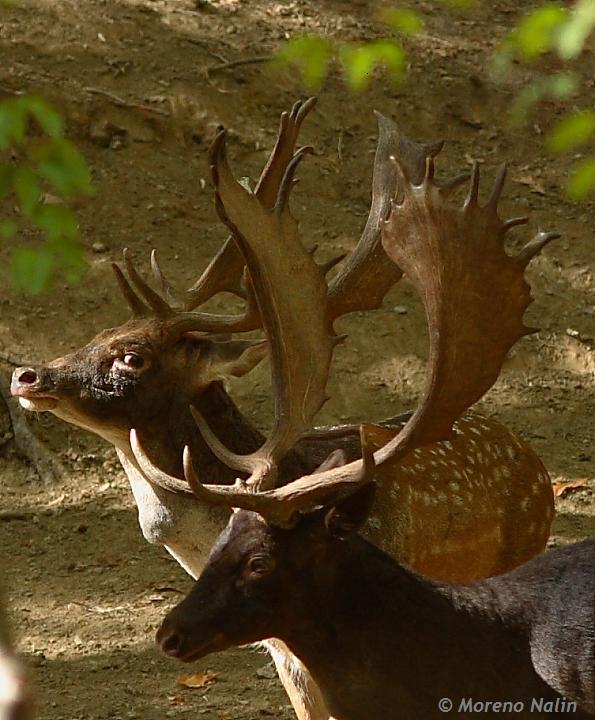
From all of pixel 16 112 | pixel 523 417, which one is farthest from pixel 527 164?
pixel 16 112

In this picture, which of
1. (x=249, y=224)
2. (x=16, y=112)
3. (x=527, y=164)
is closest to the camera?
(x=16, y=112)

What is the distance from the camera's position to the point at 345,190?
377 inches

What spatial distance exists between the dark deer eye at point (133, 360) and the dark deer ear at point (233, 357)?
240 millimetres

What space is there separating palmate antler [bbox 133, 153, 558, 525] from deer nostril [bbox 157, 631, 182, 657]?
0.43 metres

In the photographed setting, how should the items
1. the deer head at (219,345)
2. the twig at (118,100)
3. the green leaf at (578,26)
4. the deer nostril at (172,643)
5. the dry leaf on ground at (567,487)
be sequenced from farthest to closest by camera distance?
the twig at (118,100) < the dry leaf on ground at (567,487) < the deer head at (219,345) < the deer nostril at (172,643) < the green leaf at (578,26)

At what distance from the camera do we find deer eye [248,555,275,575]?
147 inches

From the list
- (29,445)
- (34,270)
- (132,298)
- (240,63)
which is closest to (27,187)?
(34,270)

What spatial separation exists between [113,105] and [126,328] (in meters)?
4.78

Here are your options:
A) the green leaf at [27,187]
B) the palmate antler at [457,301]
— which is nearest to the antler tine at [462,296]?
the palmate antler at [457,301]

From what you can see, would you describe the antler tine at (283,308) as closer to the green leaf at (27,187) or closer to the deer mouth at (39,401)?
the deer mouth at (39,401)

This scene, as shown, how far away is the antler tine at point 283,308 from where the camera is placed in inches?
170

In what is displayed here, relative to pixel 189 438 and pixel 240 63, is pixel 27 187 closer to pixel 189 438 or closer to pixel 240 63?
pixel 189 438

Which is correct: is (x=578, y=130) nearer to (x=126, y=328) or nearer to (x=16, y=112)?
(x=16, y=112)

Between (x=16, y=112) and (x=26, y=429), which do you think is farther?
(x=26, y=429)
